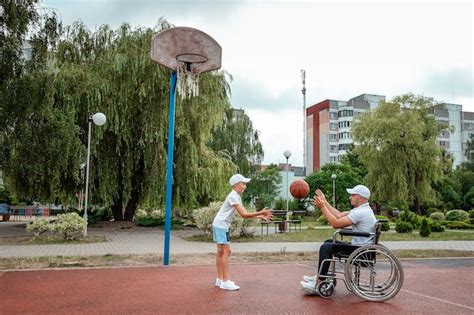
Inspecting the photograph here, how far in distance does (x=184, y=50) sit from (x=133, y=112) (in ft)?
30.1

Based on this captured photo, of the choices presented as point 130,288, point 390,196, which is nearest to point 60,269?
point 130,288

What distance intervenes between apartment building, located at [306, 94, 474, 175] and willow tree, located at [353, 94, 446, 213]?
45.5 m

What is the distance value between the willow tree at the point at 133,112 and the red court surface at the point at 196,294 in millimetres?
9999

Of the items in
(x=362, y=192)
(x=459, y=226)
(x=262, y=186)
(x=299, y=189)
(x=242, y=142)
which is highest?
(x=242, y=142)

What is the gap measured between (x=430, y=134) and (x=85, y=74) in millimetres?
26589

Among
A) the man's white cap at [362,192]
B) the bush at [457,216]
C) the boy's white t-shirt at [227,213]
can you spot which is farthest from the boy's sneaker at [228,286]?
the bush at [457,216]

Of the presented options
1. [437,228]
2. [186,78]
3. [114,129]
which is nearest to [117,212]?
[114,129]

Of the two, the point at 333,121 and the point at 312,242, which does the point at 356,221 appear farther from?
the point at 333,121

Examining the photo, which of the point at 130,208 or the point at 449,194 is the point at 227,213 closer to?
the point at 130,208

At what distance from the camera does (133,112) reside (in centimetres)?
1791

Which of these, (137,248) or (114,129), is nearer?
(137,248)

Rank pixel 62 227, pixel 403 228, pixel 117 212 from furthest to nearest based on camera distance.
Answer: pixel 117 212 → pixel 403 228 → pixel 62 227

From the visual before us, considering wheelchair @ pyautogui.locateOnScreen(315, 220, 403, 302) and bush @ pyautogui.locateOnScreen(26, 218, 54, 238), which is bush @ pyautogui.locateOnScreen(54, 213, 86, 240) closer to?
bush @ pyautogui.locateOnScreen(26, 218, 54, 238)

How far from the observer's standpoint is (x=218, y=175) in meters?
20.1
